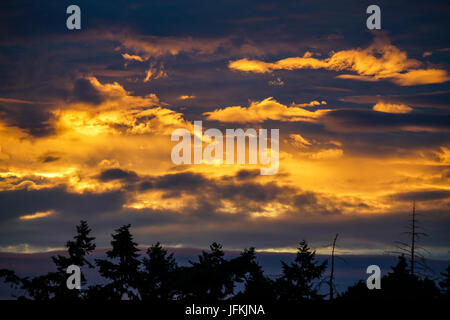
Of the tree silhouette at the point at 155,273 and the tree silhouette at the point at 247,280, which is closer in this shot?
the tree silhouette at the point at 247,280

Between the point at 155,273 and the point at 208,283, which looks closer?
the point at 208,283

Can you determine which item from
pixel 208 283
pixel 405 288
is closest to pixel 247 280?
pixel 208 283

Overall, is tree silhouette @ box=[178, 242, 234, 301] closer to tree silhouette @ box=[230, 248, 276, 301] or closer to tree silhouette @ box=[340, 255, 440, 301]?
tree silhouette @ box=[230, 248, 276, 301]

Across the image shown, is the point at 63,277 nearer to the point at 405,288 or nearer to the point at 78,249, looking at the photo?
the point at 78,249

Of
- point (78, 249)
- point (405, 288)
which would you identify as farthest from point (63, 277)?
point (405, 288)

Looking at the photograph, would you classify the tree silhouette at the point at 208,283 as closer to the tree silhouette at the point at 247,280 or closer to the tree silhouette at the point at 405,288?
the tree silhouette at the point at 247,280

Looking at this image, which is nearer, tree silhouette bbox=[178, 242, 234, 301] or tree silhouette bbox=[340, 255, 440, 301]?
tree silhouette bbox=[178, 242, 234, 301]

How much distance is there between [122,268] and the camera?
59500 millimetres
